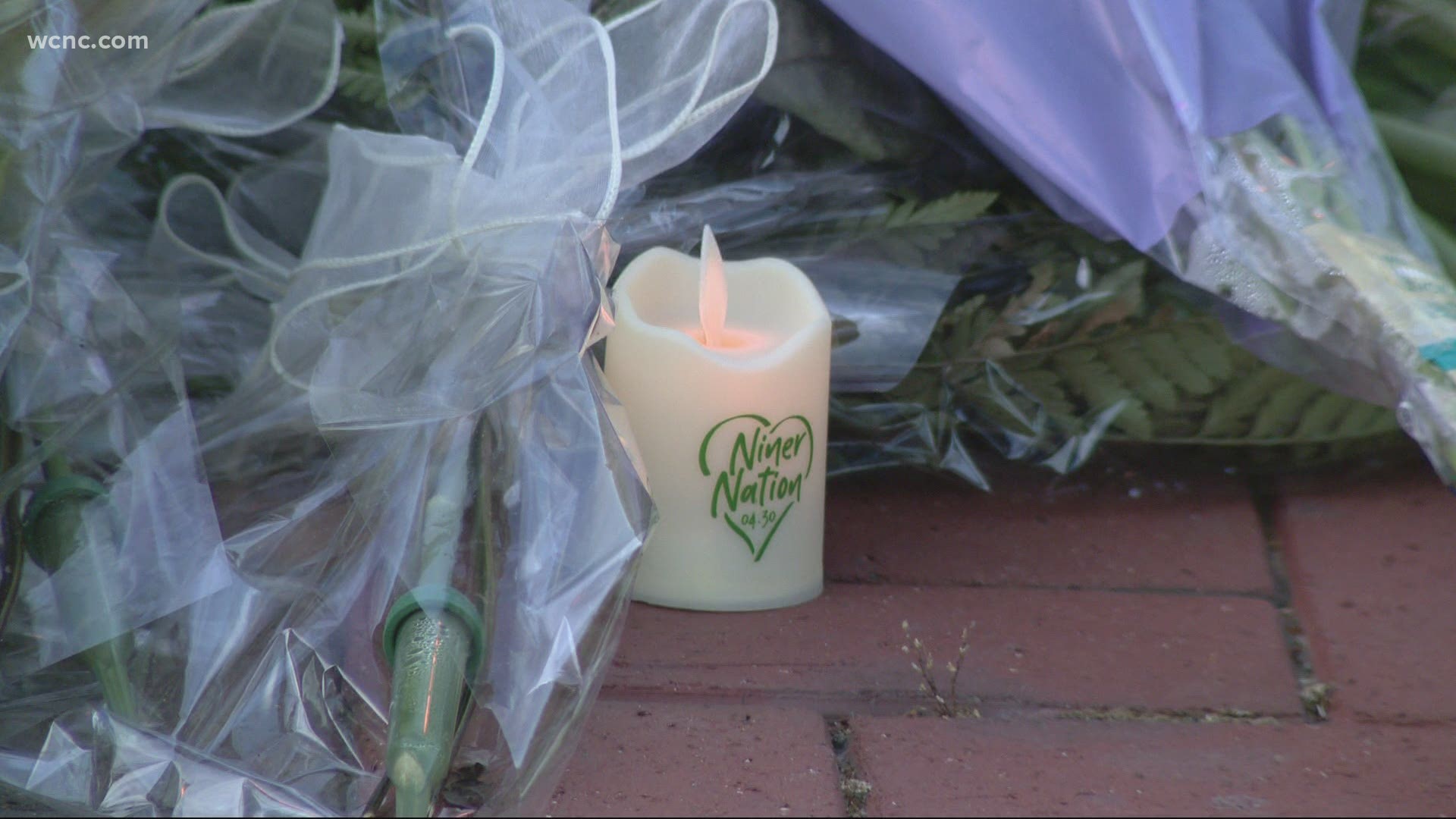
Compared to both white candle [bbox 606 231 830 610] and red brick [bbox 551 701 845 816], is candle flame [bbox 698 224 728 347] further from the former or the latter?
red brick [bbox 551 701 845 816]

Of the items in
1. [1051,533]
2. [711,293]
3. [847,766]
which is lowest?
[1051,533]

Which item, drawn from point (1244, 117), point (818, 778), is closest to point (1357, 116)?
point (1244, 117)

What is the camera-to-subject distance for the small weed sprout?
802 millimetres

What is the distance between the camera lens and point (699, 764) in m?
0.73

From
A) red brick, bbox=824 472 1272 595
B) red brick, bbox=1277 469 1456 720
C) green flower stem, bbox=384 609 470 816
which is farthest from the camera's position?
red brick, bbox=824 472 1272 595

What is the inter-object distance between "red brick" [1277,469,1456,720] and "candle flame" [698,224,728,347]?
0.42 m

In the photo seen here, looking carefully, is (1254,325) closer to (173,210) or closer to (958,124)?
(958,124)

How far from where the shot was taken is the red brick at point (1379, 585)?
859 mm

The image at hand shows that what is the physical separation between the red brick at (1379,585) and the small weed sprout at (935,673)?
212 millimetres

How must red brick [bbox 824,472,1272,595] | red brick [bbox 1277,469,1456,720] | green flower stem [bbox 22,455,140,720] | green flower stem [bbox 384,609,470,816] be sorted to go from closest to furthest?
green flower stem [bbox 384,609,470,816], green flower stem [bbox 22,455,140,720], red brick [bbox 1277,469,1456,720], red brick [bbox 824,472,1272,595]

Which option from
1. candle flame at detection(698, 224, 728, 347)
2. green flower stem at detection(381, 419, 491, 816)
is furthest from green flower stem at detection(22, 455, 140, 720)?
candle flame at detection(698, 224, 728, 347)

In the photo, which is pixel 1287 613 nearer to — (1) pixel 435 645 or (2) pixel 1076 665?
(2) pixel 1076 665

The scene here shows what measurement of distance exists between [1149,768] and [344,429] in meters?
0.47

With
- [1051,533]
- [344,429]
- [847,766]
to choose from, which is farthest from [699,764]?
[1051,533]
